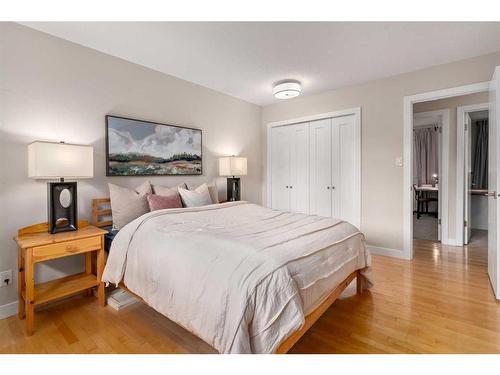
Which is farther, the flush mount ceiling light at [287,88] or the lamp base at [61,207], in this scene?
the flush mount ceiling light at [287,88]

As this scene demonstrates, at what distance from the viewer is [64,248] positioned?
6.53ft

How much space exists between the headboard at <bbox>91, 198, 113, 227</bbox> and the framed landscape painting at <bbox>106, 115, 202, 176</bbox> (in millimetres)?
308

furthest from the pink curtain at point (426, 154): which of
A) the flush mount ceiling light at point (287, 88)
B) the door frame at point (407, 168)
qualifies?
the flush mount ceiling light at point (287, 88)

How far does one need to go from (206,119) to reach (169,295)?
2768 mm

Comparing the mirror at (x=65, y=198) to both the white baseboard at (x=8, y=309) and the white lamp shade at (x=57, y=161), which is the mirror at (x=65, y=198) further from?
the white baseboard at (x=8, y=309)

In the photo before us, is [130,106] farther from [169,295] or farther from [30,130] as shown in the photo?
[169,295]

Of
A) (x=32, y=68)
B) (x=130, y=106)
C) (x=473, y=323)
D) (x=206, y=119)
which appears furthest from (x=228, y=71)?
(x=473, y=323)

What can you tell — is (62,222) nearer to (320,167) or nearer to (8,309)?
(8,309)

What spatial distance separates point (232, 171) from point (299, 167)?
1.31 m

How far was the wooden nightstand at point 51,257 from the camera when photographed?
6.01ft

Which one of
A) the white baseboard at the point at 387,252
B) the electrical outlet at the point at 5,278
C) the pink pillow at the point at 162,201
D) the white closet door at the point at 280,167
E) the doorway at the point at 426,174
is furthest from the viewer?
the doorway at the point at 426,174

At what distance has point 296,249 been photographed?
1609 mm

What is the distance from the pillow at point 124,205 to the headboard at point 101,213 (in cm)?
17
